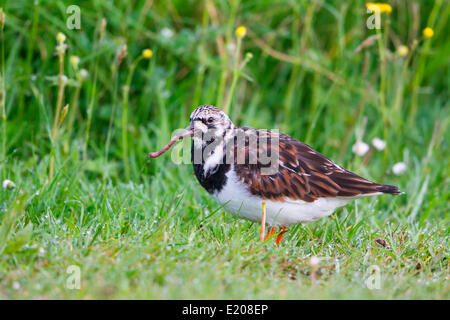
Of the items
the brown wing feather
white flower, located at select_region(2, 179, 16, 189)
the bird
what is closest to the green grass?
white flower, located at select_region(2, 179, 16, 189)

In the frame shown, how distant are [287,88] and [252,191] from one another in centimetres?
390

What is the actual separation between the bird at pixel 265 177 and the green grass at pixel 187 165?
216mm

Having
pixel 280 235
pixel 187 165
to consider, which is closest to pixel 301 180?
pixel 280 235

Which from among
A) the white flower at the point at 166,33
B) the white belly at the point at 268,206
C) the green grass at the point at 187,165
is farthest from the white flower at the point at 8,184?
the white flower at the point at 166,33

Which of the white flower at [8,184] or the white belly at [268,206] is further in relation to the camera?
the white flower at [8,184]

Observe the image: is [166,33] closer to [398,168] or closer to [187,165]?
[187,165]

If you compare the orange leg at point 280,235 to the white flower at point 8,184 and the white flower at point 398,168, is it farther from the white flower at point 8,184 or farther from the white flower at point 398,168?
the white flower at point 8,184

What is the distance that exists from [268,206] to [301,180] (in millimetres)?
347

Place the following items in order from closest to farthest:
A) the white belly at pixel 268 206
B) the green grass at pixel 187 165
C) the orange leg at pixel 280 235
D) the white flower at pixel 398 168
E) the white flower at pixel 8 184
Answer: the green grass at pixel 187 165 → the white belly at pixel 268 206 → the orange leg at pixel 280 235 → the white flower at pixel 8 184 → the white flower at pixel 398 168

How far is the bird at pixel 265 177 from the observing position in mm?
4508

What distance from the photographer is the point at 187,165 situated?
6.45 m

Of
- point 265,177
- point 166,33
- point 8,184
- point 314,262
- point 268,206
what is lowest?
point 314,262

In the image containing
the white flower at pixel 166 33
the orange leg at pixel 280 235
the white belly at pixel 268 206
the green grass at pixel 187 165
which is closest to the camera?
the green grass at pixel 187 165

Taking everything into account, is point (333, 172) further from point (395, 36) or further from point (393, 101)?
point (395, 36)
